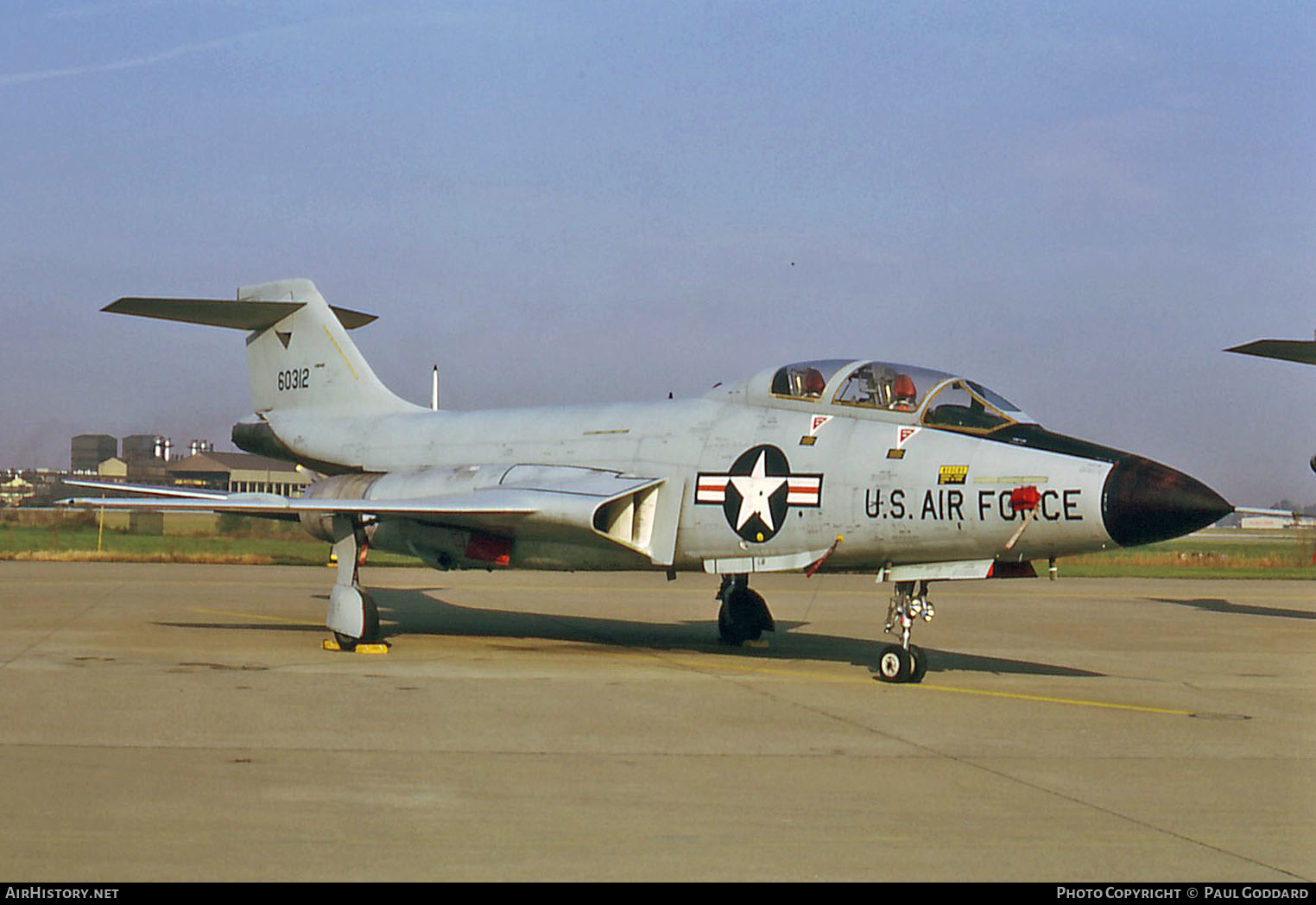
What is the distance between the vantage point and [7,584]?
930 inches

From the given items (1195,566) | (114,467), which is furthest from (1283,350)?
(114,467)

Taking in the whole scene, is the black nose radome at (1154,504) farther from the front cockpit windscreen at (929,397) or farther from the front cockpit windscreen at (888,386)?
the front cockpit windscreen at (888,386)

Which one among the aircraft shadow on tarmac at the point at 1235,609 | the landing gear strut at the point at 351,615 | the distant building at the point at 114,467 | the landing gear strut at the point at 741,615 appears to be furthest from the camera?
the distant building at the point at 114,467

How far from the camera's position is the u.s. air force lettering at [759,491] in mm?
13008

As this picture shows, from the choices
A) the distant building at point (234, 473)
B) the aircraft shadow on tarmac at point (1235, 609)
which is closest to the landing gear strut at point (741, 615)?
the aircraft shadow on tarmac at point (1235, 609)

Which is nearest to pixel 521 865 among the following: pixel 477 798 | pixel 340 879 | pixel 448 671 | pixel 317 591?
pixel 340 879

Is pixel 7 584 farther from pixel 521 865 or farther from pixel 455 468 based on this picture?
pixel 521 865

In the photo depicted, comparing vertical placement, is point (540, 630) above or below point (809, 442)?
below

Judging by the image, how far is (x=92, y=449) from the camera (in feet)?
356

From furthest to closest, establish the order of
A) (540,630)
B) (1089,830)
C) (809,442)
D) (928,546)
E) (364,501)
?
1. (540,630)
2. (364,501)
3. (809,442)
4. (928,546)
5. (1089,830)

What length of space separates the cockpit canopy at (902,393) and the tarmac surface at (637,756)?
2399 mm

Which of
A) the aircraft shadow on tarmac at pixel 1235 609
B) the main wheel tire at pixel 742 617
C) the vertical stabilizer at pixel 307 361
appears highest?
the vertical stabilizer at pixel 307 361

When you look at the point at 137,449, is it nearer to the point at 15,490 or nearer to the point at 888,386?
the point at 15,490

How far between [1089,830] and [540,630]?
1191cm
